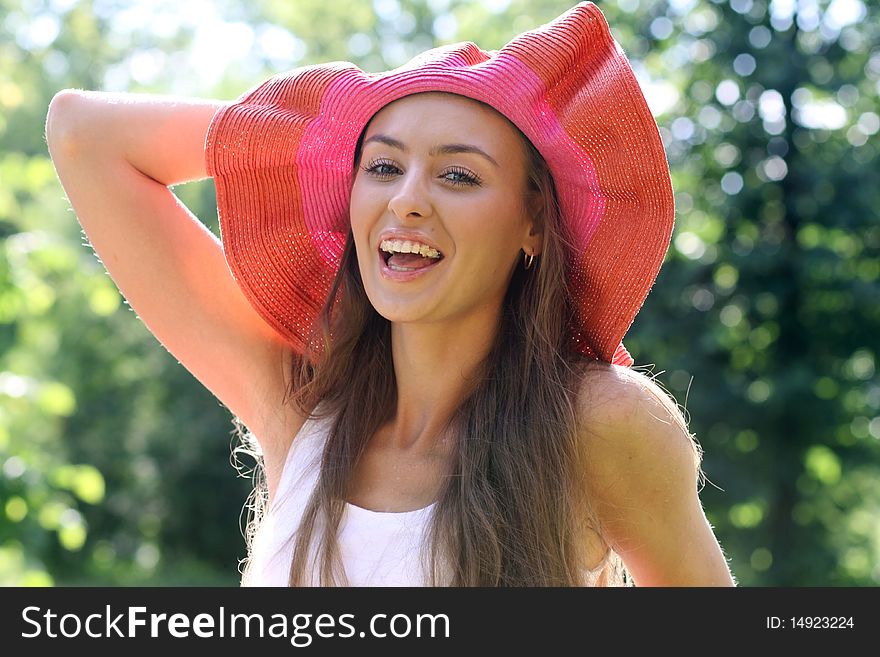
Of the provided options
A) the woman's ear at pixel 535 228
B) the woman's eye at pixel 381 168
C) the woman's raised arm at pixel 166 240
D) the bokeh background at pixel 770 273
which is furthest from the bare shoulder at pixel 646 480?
the bokeh background at pixel 770 273

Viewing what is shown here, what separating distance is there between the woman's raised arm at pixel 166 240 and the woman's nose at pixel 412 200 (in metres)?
0.55

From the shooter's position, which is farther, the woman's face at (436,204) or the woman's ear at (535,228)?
the woman's ear at (535,228)

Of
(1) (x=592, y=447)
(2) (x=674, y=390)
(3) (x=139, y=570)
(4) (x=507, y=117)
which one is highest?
(4) (x=507, y=117)

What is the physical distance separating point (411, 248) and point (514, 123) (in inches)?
12.5

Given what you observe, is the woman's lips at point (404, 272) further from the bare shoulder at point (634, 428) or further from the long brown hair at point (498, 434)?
the bare shoulder at point (634, 428)

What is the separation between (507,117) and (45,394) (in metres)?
3.62

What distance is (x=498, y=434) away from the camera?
223cm

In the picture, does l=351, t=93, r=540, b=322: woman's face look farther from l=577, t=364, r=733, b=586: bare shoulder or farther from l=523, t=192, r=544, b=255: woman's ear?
l=577, t=364, r=733, b=586: bare shoulder

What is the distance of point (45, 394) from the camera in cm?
518

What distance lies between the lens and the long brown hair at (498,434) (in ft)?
6.94

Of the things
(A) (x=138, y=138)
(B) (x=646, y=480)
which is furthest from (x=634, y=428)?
(A) (x=138, y=138)
